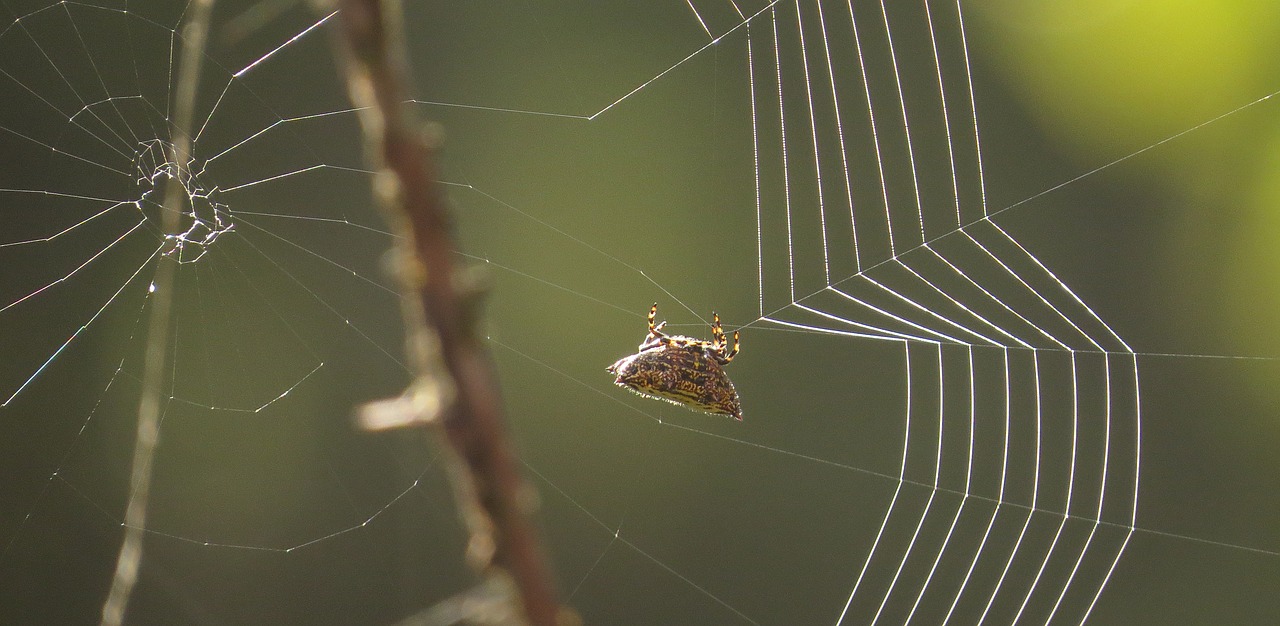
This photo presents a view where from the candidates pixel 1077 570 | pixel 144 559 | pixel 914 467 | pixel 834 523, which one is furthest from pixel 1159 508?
pixel 144 559

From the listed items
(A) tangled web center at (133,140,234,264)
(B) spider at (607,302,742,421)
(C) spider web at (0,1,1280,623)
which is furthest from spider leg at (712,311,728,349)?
(C) spider web at (0,1,1280,623)

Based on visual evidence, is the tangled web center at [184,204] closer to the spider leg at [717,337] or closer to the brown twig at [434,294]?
the spider leg at [717,337]

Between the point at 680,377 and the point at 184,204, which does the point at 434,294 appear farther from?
the point at 184,204

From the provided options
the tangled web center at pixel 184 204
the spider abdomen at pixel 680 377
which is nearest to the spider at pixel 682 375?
the spider abdomen at pixel 680 377

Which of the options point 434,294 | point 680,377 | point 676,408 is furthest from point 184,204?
point 434,294

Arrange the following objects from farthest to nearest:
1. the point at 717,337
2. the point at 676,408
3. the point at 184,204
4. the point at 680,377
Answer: the point at 676,408 < the point at 184,204 < the point at 717,337 < the point at 680,377

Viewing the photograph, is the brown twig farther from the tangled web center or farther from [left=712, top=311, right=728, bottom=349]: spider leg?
the tangled web center
